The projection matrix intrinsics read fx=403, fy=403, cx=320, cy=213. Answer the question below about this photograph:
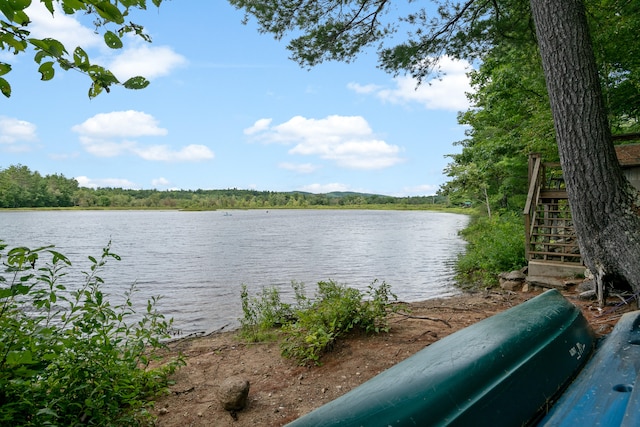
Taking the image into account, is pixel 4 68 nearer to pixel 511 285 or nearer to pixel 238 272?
pixel 511 285

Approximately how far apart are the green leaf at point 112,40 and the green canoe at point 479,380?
1.54 metres

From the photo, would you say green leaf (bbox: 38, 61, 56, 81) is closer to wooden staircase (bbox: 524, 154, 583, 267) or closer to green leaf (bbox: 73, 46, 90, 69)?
green leaf (bbox: 73, 46, 90, 69)

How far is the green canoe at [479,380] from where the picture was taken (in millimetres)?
1502

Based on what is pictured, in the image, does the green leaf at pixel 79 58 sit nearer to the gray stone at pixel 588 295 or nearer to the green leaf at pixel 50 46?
the green leaf at pixel 50 46

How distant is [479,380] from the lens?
1.73 m

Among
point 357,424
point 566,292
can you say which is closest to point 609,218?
point 566,292

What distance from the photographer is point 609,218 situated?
14.3 feet

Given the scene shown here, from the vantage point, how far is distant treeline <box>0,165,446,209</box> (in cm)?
8512

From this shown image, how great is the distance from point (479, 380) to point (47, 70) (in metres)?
2.01

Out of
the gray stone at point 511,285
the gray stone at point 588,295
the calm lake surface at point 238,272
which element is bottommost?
the calm lake surface at point 238,272

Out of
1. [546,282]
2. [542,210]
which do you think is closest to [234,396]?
[546,282]

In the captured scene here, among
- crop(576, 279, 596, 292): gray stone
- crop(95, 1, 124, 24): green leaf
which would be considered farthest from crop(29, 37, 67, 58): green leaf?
crop(576, 279, 596, 292): gray stone

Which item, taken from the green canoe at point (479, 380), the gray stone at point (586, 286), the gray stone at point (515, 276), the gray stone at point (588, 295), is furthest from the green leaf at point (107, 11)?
the gray stone at point (515, 276)

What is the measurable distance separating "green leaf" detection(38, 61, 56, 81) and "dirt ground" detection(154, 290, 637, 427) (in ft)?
9.08
